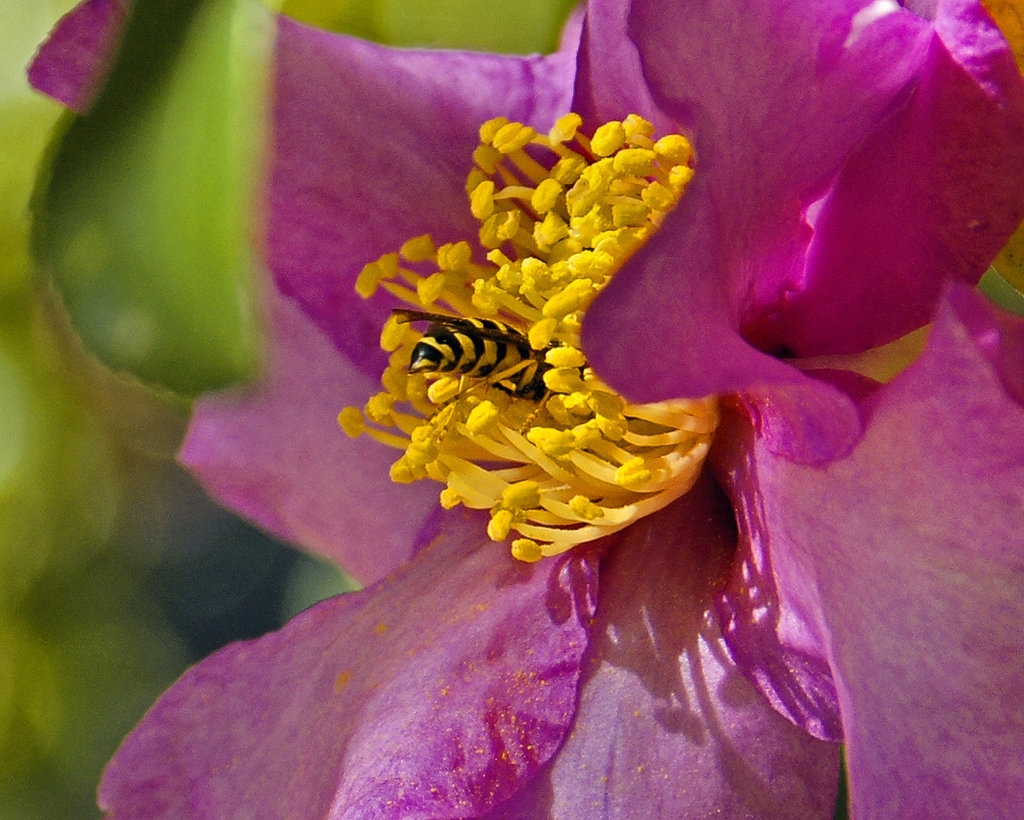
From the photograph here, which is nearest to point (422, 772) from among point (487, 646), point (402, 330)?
point (487, 646)

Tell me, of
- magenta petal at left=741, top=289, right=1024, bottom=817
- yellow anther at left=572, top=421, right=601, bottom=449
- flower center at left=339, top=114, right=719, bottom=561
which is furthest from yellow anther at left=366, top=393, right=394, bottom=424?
magenta petal at left=741, top=289, right=1024, bottom=817

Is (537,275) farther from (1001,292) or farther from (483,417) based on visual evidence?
(1001,292)

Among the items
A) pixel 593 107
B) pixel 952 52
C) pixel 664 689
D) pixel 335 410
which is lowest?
pixel 335 410

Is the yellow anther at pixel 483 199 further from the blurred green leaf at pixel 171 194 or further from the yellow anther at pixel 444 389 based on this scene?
the blurred green leaf at pixel 171 194

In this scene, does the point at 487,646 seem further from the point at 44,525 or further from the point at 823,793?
the point at 44,525

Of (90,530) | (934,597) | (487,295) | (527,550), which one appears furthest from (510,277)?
(90,530)

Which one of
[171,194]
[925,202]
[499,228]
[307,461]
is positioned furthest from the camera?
[307,461]
